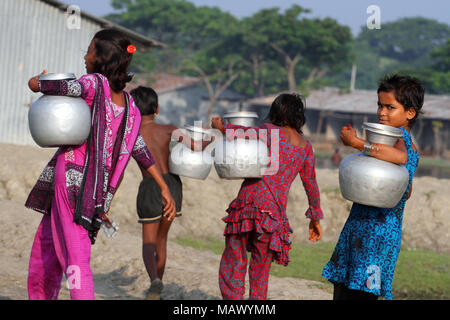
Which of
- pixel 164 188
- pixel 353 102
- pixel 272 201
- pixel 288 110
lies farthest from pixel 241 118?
pixel 353 102

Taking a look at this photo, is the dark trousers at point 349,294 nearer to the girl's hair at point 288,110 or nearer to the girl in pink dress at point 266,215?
the girl in pink dress at point 266,215

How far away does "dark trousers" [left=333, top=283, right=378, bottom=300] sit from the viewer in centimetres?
334

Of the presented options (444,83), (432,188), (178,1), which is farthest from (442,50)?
(432,188)

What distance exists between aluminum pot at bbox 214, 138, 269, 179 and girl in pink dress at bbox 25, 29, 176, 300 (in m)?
0.69

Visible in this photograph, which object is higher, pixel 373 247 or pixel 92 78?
pixel 92 78

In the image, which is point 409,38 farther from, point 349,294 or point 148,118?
point 349,294

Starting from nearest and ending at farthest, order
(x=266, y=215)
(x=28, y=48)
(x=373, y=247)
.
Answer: (x=373, y=247)
(x=266, y=215)
(x=28, y=48)

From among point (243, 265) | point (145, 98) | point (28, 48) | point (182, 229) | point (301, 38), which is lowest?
point (182, 229)

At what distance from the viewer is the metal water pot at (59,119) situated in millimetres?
2957

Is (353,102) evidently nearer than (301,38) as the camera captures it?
Yes

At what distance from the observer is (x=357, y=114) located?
116ft

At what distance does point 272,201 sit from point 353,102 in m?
32.4

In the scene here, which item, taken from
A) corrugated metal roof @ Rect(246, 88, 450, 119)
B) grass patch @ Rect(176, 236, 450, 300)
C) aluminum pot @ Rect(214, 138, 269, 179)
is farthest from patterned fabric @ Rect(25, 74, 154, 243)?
corrugated metal roof @ Rect(246, 88, 450, 119)

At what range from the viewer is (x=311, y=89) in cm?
3706
